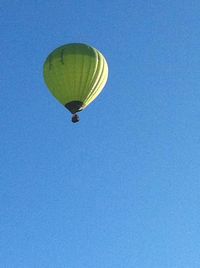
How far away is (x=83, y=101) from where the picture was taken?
121562 millimetres

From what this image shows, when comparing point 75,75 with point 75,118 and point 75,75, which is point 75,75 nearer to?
point 75,75

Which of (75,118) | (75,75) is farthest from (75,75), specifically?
(75,118)

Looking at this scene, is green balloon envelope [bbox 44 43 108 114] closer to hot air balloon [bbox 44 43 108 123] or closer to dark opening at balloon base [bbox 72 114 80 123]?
hot air balloon [bbox 44 43 108 123]

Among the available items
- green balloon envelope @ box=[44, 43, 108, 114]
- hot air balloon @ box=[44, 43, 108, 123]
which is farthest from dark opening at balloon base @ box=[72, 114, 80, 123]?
green balloon envelope @ box=[44, 43, 108, 114]

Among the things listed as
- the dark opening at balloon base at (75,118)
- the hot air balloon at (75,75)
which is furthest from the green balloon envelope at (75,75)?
the dark opening at balloon base at (75,118)

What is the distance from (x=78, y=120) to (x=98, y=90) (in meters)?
3.03

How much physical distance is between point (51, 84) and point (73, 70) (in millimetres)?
1967

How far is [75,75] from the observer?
122250 mm

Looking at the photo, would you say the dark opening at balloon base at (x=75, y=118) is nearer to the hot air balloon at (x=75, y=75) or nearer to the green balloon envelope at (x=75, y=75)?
the hot air balloon at (x=75, y=75)

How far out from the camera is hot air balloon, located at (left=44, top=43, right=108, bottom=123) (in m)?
122

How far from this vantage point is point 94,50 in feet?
Result: 407

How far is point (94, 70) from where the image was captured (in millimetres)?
122500

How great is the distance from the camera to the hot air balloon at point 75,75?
12175cm

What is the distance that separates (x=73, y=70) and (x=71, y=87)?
4.00 ft
